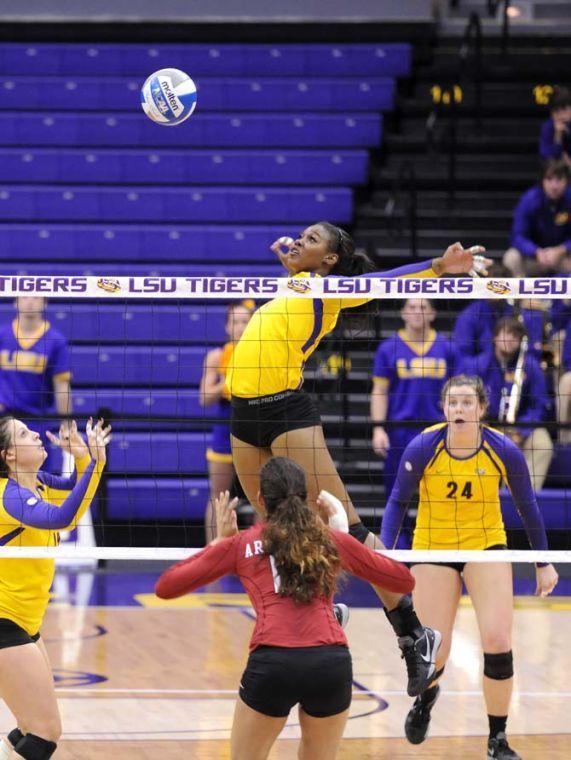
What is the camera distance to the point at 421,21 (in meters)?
17.3

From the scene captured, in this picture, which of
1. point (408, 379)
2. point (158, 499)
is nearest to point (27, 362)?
point (158, 499)

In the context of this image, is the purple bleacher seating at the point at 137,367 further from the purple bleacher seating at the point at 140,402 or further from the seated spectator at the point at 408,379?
the seated spectator at the point at 408,379

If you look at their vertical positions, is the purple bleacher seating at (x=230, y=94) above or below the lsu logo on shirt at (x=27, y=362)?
above

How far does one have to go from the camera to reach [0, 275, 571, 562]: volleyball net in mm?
10945

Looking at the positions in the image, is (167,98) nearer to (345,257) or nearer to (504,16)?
(345,257)

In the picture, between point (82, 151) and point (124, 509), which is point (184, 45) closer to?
point (82, 151)

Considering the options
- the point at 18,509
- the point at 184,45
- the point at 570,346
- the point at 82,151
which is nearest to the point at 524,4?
the point at 184,45

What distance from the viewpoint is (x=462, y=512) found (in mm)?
7266

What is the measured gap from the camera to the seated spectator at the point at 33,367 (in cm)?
1105

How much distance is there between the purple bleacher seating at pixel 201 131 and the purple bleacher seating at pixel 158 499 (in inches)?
185

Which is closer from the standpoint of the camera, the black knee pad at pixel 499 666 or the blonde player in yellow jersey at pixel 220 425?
the black knee pad at pixel 499 666

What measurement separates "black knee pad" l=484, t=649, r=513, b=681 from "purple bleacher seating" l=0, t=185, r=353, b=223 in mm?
8767

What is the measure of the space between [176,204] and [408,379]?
5.00 metres

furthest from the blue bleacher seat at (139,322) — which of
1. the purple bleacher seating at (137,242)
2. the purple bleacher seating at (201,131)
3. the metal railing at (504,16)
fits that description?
the metal railing at (504,16)
